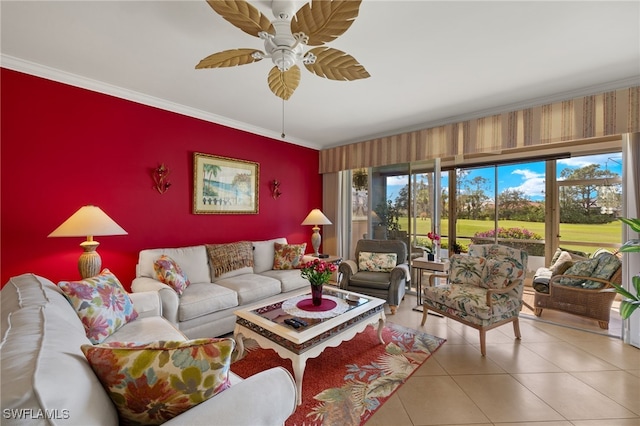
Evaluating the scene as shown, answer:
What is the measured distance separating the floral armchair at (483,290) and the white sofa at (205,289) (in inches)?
71.7

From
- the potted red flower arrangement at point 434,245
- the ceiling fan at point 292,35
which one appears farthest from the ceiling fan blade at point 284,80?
the potted red flower arrangement at point 434,245

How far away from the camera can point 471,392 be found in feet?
6.40

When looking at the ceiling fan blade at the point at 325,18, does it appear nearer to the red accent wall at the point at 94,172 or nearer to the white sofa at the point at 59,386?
the white sofa at the point at 59,386

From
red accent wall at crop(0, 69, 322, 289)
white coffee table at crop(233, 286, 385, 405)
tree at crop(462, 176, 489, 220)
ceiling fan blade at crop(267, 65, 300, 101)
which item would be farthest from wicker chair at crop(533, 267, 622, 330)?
red accent wall at crop(0, 69, 322, 289)

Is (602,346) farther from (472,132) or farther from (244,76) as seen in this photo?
(244,76)

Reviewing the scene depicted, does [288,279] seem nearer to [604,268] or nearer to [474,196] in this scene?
[604,268]

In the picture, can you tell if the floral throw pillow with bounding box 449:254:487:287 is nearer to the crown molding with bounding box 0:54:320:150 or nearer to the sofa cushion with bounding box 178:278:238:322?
the sofa cushion with bounding box 178:278:238:322

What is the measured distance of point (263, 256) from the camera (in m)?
3.85

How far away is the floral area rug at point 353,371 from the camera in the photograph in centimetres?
175

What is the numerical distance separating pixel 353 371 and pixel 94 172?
3.24 meters

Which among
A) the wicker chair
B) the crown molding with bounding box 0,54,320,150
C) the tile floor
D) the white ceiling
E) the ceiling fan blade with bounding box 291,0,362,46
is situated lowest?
the tile floor

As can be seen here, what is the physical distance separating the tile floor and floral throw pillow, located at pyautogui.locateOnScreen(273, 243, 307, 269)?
2.02 m

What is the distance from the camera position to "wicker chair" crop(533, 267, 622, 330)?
2926mm

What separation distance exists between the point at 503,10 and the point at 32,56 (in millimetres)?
3764
